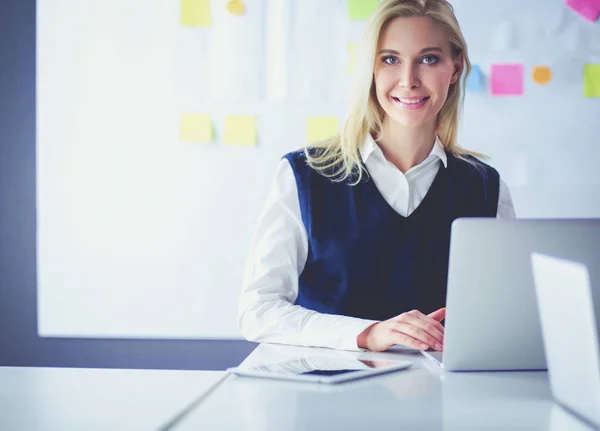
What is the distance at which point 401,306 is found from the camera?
1.74 m

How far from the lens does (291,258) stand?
1.67 m

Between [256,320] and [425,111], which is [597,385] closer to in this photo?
[256,320]

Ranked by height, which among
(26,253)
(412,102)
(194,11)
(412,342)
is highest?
(194,11)

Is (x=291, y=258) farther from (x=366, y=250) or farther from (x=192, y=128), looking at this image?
(x=192, y=128)

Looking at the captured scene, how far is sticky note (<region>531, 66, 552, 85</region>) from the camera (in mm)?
2615

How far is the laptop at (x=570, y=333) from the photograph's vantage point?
0.79 m

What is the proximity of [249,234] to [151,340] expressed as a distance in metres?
0.56

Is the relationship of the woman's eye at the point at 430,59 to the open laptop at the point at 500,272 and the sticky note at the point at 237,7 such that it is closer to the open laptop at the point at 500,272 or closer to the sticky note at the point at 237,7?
the open laptop at the point at 500,272

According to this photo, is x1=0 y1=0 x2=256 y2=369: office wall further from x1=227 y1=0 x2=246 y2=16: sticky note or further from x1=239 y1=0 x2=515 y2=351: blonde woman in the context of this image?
x1=239 y1=0 x2=515 y2=351: blonde woman

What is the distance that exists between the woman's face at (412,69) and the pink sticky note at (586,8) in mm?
1049

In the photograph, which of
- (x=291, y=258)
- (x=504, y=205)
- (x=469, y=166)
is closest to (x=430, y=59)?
(x=469, y=166)

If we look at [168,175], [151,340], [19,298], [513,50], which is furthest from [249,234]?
[513,50]

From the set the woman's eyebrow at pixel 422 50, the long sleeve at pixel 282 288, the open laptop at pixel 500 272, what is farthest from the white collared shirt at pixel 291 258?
the open laptop at pixel 500 272

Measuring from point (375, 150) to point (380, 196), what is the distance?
0.12m
